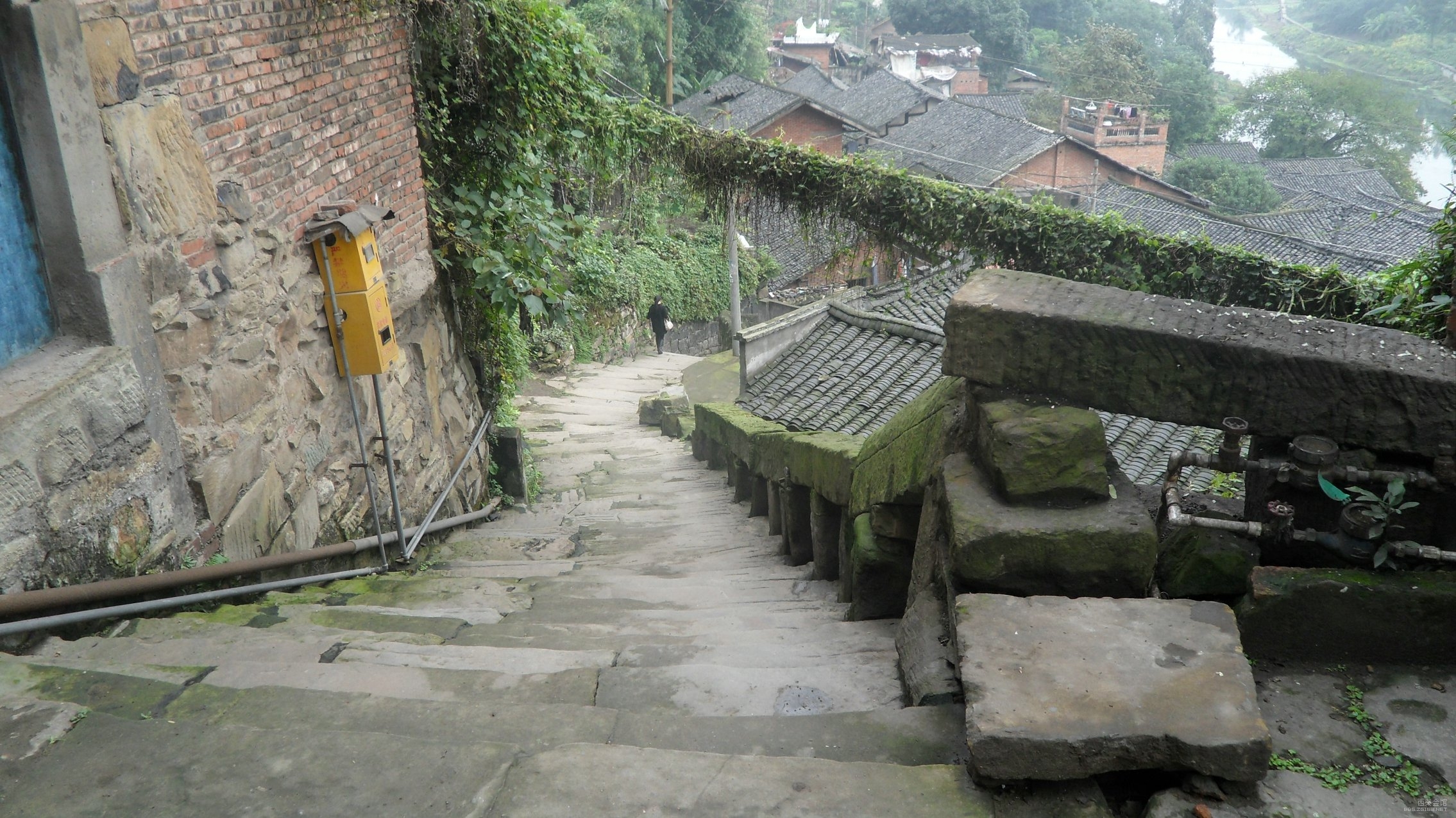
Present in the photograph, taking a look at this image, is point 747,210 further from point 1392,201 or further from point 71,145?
point 1392,201

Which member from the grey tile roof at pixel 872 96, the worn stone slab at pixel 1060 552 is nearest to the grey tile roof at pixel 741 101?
the grey tile roof at pixel 872 96

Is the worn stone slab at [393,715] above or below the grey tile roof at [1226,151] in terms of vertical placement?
above

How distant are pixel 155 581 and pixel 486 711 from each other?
1.37 m

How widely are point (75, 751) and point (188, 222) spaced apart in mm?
2103

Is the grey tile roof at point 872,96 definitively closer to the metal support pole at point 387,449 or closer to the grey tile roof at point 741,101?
the grey tile roof at point 741,101

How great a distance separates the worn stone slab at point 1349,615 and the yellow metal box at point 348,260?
3.94 meters

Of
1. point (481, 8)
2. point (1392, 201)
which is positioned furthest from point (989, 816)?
point (1392, 201)

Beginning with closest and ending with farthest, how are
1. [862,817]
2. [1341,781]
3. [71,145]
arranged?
[862,817]
[1341,781]
[71,145]

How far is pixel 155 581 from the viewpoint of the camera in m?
2.97

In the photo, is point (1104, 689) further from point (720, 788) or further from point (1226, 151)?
point (1226, 151)

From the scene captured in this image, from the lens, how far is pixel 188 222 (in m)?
3.44

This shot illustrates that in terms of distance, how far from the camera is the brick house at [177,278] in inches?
110

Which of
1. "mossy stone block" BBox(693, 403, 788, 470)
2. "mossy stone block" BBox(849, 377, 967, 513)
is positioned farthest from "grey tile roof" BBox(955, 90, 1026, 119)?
"mossy stone block" BBox(849, 377, 967, 513)

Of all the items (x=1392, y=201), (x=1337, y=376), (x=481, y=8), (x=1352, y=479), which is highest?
(x=481, y=8)
